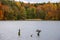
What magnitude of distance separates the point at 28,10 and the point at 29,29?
1.32 feet

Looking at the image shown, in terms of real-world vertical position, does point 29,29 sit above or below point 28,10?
below

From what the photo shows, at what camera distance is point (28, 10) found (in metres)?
2.82

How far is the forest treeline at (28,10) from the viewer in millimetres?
2781

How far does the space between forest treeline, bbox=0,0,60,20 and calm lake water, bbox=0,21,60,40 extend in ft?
0.35

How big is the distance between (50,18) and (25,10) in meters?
0.55

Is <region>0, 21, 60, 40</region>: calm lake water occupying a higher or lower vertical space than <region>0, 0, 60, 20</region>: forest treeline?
lower

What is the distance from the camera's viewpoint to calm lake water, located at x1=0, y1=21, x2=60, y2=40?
2783 millimetres

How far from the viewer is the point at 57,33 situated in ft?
9.37

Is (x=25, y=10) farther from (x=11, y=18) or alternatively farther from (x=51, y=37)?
(x=51, y=37)

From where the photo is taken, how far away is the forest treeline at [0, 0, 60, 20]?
278 cm

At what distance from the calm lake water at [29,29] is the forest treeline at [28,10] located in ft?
0.35

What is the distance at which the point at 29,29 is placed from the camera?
2.82 metres

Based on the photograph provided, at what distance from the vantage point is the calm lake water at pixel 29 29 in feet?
9.13

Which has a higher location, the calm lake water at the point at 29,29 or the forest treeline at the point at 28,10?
the forest treeline at the point at 28,10
